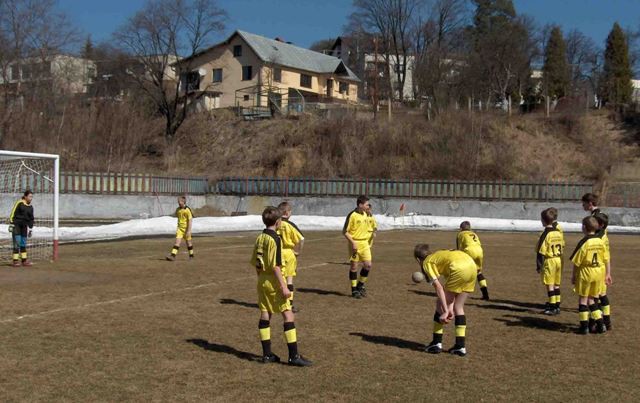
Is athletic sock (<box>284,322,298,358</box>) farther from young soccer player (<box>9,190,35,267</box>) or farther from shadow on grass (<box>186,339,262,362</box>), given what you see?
young soccer player (<box>9,190,35,267</box>)

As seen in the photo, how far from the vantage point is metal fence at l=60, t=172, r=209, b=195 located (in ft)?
133

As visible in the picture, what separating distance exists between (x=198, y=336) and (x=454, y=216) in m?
34.8

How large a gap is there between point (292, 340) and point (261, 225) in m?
29.4

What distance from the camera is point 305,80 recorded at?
83.1 metres

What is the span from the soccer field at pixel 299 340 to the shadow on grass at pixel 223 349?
0.03 m

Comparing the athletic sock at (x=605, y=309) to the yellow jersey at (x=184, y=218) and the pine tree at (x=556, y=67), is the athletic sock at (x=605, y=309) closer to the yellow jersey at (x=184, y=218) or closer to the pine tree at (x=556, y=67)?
the yellow jersey at (x=184, y=218)

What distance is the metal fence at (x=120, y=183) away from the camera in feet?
133

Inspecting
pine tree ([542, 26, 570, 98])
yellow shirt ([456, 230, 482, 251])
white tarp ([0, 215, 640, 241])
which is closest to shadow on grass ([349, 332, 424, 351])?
yellow shirt ([456, 230, 482, 251])

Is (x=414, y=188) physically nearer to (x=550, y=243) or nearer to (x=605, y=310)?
(x=550, y=243)

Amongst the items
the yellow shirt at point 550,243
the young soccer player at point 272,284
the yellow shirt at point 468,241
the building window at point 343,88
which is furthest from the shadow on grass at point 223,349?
the building window at point 343,88

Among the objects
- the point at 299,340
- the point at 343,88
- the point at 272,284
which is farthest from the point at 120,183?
the point at 343,88

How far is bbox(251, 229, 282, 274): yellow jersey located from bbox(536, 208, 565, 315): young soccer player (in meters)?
6.09

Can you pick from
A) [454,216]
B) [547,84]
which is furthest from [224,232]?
[547,84]

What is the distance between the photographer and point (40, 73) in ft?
206
